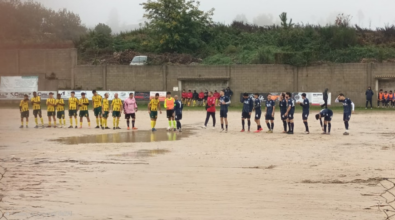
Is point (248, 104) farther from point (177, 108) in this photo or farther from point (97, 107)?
point (97, 107)

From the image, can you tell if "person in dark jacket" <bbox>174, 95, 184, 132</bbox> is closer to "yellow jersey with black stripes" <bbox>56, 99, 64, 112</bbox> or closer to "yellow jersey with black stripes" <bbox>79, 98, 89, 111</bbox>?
"yellow jersey with black stripes" <bbox>79, 98, 89, 111</bbox>

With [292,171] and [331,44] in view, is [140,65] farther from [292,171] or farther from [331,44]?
[292,171]

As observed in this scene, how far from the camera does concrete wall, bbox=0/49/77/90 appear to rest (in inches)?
1944

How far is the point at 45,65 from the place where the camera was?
49.9m

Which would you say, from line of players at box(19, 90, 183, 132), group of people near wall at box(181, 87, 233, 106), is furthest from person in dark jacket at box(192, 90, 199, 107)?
line of players at box(19, 90, 183, 132)

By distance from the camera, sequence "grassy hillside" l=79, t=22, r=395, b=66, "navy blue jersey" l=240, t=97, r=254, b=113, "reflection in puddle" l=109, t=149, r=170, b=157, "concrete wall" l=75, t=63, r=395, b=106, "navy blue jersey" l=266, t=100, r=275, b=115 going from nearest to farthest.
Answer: "reflection in puddle" l=109, t=149, r=170, b=157
"navy blue jersey" l=266, t=100, r=275, b=115
"navy blue jersey" l=240, t=97, r=254, b=113
"concrete wall" l=75, t=63, r=395, b=106
"grassy hillside" l=79, t=22, r=395, b=66

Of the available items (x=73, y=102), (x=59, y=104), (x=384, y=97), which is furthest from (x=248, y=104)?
(x=384, y=97)

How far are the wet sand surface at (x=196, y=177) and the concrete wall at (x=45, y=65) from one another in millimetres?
28061

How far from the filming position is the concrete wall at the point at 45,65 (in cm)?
4938

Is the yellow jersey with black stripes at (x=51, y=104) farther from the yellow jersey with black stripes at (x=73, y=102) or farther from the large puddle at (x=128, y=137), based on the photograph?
the large puddle at (x=128, y=137)

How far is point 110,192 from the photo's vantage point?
11.0 meters

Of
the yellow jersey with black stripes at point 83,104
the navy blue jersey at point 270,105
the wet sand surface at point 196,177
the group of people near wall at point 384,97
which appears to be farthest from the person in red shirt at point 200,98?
the wet sand surface at point 196,177

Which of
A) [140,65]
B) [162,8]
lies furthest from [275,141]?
[162,8]

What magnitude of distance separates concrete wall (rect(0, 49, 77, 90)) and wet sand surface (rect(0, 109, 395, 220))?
92.1 ft
